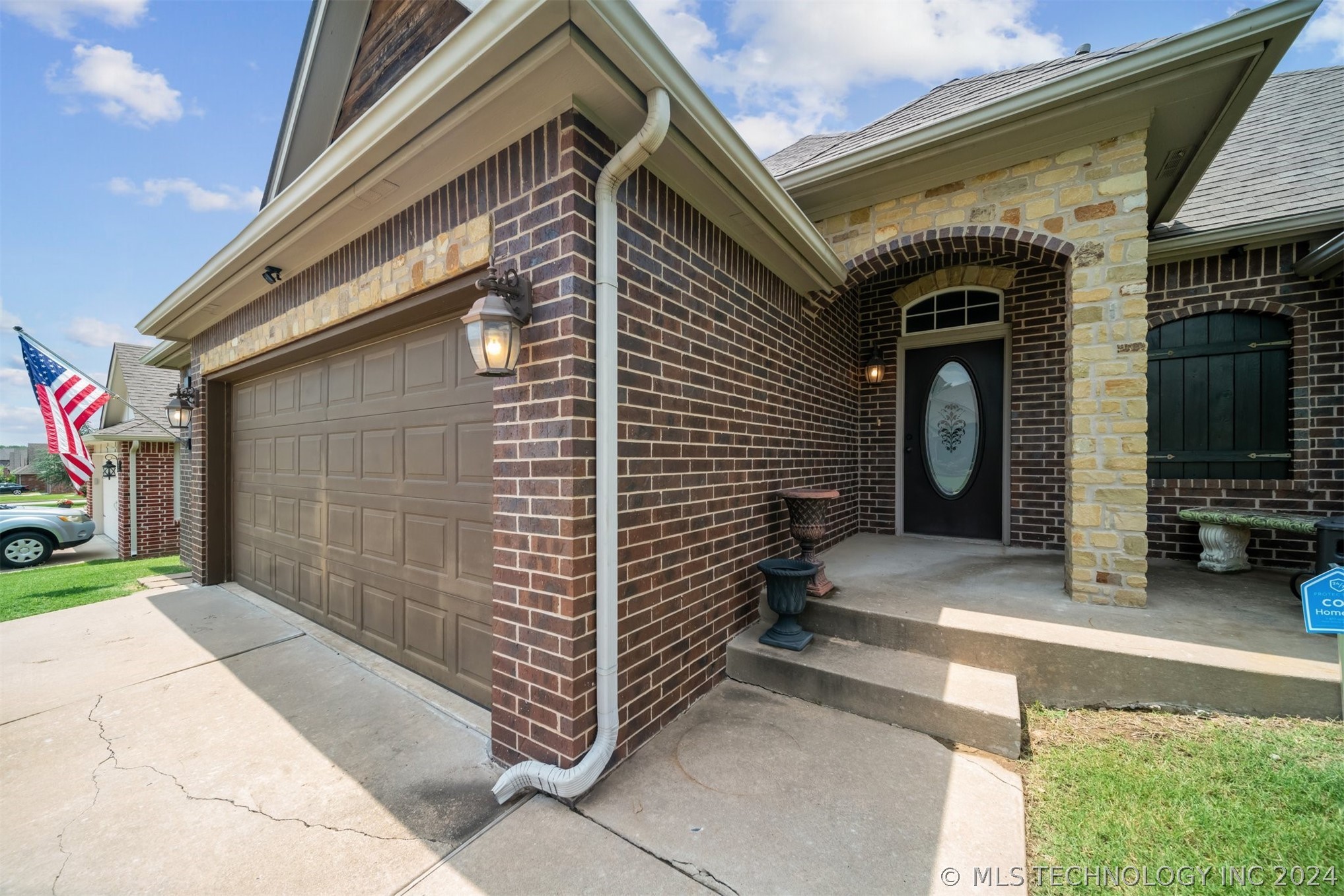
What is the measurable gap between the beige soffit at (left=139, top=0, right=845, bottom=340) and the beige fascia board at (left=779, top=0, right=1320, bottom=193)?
2.53 feet

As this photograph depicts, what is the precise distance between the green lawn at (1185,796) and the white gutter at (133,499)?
41.7ft

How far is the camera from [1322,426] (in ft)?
12.4

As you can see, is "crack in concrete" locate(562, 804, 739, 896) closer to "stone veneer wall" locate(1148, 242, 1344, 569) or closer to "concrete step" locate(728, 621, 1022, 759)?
"concrete step" locate(728, 621, 1022, 759)

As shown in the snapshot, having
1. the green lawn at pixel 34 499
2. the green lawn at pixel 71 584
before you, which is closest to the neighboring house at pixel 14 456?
the green lawn at pixel 34 499

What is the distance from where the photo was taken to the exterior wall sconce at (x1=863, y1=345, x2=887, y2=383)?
545cm

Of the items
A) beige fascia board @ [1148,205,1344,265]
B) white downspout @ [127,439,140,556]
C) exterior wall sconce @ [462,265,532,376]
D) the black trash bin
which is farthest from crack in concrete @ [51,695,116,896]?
white downspout @ [127,439,140,556]

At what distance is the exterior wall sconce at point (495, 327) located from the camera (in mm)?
1970

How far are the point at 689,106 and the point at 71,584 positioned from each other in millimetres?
8896

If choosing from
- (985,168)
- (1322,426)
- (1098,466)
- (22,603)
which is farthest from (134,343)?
(1322,426)

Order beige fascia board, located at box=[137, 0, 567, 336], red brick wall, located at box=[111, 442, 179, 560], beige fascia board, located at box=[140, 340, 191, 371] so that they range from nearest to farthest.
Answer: beige fascia board, located at box=[137, 0, 567, 336] < beige fascia board, located at box=[140, 340, 191, 371] < red brick wall, located at box=[111, 442, 179, 560]

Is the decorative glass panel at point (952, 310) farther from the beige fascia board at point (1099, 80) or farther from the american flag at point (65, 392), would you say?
the american flag at point (65, 392)

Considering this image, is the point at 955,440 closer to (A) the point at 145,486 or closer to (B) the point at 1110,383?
(B) the point at 1110,383

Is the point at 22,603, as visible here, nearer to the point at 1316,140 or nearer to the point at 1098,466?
the point at 1098,466

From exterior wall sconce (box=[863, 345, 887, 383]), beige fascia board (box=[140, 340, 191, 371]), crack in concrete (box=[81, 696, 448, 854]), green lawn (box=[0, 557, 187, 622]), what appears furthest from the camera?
beige fascia board (box=[140, 340, 191, 371])
